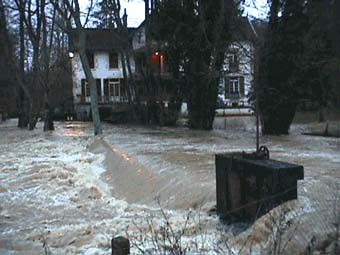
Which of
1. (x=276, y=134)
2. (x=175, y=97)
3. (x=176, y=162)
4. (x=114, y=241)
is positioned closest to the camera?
(x=114, y=241)

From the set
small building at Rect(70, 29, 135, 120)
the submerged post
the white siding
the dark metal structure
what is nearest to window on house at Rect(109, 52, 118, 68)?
small building at Rect(70, 29, 135, 120)

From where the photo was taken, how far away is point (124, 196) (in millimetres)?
13016

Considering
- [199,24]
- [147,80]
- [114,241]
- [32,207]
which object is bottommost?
[32,207]

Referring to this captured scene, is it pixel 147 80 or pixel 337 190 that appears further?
pixel 147 80

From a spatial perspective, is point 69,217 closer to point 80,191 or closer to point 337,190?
point 80,191

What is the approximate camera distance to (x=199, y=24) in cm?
2902

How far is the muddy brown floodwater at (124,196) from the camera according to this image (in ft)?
26.4

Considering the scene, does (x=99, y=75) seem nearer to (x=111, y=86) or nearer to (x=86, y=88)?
(x=111, y=86)

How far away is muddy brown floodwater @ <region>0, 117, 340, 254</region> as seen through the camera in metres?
8.04

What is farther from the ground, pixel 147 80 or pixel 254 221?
pixel 147 80

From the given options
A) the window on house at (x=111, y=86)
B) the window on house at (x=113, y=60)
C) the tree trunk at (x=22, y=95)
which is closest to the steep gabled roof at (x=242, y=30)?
the tree trunk at (x=22, y=95)

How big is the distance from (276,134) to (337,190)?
18800 millimetres

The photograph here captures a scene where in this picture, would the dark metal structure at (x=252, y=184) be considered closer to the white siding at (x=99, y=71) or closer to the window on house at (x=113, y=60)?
the white siding at (x=99, y=71)

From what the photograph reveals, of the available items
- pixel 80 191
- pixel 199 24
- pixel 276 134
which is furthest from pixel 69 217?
pixel 199 24
